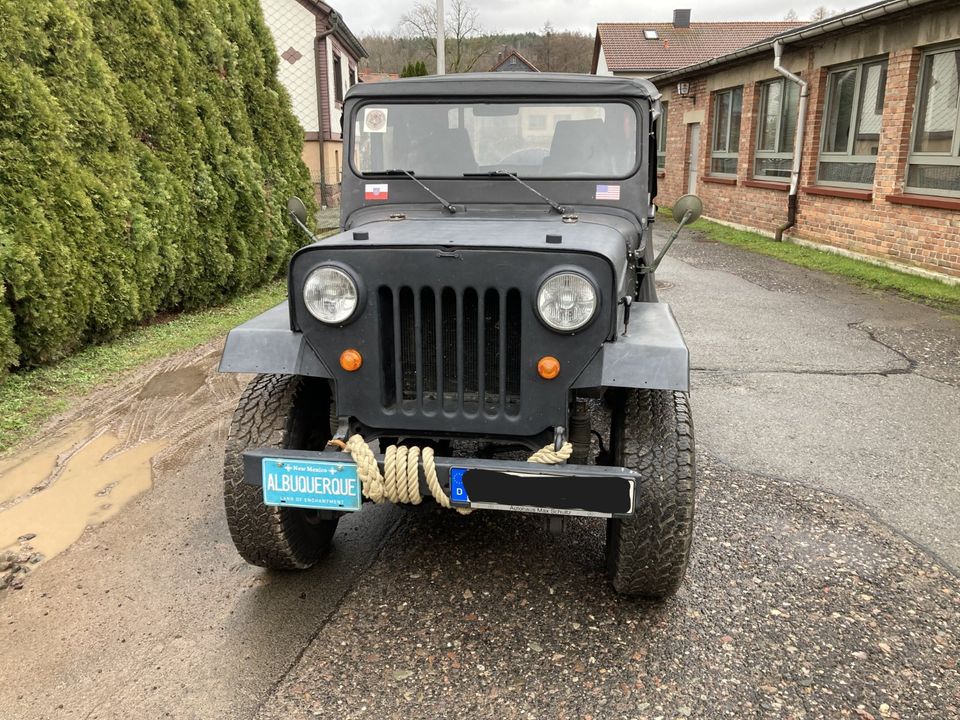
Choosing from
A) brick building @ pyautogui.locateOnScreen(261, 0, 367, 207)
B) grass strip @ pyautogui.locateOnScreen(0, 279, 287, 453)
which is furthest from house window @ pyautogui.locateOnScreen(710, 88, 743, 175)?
grass strip @ pyautogui.locateOnScreen(0, 279, 287, 453)

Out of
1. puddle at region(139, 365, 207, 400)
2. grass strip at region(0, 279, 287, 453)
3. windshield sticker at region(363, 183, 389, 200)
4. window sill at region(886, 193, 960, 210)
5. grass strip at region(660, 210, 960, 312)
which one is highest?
windshield sticker at region(363, 183, 389, 200)

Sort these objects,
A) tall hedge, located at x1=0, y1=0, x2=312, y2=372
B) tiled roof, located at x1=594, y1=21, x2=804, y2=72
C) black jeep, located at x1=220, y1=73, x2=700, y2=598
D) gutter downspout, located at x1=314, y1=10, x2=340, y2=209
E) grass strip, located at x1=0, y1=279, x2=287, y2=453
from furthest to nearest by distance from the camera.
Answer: tiled roof, located at x1=594, y1=21, x2=804, y2=72 → gutter downspout, located at x1=314, y1=10, x2=340, y2=209 → tall hedge, located at x1=0, y1=0, x2=312, y2=372 → grass strip, located at x1=0, y1=279, x2=287, y2=453 → black jeep, located at x1=220, y1=73, x2=700, y2=598

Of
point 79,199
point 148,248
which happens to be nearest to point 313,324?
point 79,199

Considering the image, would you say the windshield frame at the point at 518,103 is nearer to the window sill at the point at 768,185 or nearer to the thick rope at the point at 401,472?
the thick rope at the point at 401,472

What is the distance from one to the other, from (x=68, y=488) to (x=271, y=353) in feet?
6.16

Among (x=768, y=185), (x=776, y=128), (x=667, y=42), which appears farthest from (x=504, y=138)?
(x=667, y=42)

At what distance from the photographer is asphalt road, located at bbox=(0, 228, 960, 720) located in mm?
2436

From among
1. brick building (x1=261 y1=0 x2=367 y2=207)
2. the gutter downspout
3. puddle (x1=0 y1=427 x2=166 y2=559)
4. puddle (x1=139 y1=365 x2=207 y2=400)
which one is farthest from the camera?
the gutter downspout

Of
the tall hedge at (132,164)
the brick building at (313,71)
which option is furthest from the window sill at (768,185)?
the brick building at (313,71)

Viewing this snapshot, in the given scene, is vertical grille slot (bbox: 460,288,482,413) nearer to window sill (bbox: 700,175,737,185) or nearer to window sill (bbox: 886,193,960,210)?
window sill (bbox: 886,193,960,210)

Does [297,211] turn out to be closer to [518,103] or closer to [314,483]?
[518,103]

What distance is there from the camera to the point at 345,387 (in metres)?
2.76

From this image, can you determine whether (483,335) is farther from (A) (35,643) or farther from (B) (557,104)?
(A) (35,643)

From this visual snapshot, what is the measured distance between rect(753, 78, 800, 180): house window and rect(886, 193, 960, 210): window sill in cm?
352
